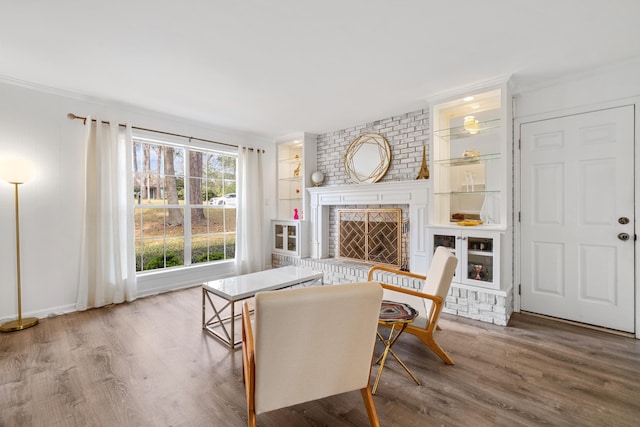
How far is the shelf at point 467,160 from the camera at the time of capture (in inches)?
125

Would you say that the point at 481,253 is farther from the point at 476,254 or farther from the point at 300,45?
the point at 300,45

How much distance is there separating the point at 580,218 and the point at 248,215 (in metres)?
4.31

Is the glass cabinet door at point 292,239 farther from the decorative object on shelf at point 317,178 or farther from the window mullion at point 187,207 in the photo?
the window mullion at point 187,207

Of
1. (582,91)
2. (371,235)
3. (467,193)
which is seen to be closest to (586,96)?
(582,91)

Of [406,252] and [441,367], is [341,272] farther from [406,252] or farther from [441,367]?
[441,367]

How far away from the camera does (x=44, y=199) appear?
3166 millimetres

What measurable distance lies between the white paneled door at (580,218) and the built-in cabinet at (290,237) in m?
3.07

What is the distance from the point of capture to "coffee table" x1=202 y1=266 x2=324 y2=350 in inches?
98.8

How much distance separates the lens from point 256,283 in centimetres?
285

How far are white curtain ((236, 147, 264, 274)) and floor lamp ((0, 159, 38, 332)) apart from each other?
2.50m

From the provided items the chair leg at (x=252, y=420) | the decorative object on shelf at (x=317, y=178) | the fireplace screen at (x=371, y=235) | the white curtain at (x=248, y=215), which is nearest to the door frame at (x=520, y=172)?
the fireplace screen at (x=371, y=235)

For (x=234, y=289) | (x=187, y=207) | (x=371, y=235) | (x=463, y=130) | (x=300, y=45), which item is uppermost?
(x=300, y=45)

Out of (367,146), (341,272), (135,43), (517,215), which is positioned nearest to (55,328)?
(135,43)

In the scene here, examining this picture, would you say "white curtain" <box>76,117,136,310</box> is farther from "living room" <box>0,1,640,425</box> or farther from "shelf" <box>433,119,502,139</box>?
"shelf" <box>433,119,502,139</box>
